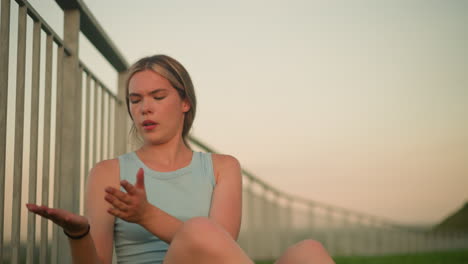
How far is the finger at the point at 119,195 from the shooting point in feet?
3.72

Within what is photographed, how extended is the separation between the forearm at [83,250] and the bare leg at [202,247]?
192 millimetres

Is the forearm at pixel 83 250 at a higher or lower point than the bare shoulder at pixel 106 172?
lower

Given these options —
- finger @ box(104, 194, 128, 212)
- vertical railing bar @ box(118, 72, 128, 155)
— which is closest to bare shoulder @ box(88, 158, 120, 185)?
finger @ box(104, 194, 128, 212)

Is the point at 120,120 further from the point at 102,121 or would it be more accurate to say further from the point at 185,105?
the point at 185,105

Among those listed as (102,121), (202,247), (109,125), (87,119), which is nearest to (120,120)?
(109,125)

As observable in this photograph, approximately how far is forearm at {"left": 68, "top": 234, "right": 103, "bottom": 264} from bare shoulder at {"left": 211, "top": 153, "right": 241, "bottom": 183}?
58cm

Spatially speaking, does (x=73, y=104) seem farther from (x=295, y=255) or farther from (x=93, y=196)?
(x=295, y=255)

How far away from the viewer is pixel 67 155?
72.9 inches

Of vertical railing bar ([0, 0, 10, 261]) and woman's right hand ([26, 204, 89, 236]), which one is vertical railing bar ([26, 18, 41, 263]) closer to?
vertical railing bar ([0, 0, 10, 261])

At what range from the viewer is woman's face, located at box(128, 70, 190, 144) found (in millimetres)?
1658

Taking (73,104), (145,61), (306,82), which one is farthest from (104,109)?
(306,82)

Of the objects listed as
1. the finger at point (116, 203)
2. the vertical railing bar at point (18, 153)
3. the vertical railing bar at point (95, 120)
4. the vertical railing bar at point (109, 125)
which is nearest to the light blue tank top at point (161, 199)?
the vertical railing bar at point (18, 153)

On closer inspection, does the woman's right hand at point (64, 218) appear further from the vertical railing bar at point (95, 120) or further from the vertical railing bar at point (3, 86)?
the vertical railing bar at point (95, 120)

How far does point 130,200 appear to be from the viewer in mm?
1189
